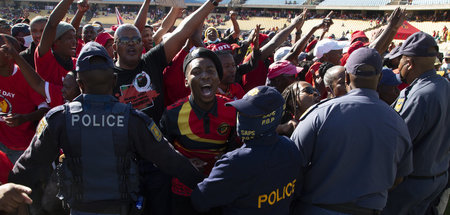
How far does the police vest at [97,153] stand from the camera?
2.02m

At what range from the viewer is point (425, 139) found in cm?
280

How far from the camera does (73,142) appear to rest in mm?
2018

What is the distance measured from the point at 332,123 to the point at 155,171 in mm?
1492

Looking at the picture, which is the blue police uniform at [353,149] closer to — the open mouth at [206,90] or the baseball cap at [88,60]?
the open mouth at [206,90]

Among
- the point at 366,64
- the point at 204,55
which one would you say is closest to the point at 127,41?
the point at 204,55

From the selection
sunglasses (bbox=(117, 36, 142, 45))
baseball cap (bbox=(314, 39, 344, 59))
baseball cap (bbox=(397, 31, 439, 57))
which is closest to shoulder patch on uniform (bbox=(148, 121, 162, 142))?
sunglasses (bbox=(117, 36, 142, 45))

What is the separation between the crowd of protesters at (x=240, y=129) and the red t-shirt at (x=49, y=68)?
0.04 ft

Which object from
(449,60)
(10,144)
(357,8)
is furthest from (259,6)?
(10,144)

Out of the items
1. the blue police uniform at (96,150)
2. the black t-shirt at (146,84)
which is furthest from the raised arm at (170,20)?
the blue police uniform at (96,150)

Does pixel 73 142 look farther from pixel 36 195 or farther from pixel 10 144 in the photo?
pixel 10 144

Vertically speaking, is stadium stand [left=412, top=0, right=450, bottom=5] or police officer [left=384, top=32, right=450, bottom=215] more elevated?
police officer [left=384, top=32, right=450, bottom=215]

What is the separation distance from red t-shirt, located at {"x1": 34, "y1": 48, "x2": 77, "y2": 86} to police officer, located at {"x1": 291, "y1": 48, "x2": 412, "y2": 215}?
2669 mm

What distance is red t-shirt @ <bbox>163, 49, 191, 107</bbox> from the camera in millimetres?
3305

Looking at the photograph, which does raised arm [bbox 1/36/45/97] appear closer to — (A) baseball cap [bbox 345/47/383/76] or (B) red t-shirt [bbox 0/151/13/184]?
(B) red t-shirt [bbox 0/151/13/184]
